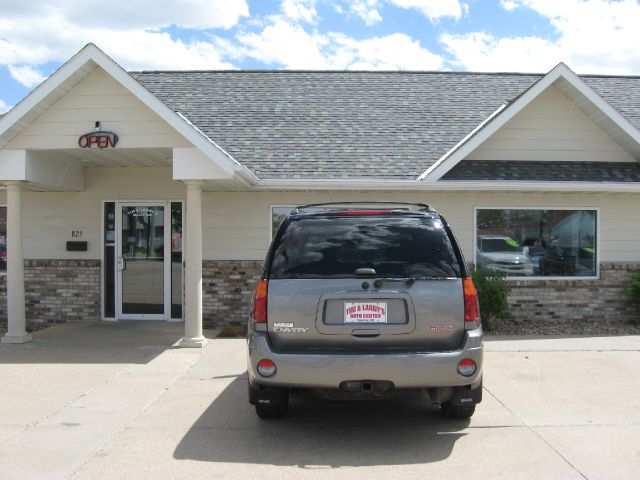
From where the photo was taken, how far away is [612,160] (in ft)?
40.5

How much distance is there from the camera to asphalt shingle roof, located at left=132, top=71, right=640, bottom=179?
1184 cm

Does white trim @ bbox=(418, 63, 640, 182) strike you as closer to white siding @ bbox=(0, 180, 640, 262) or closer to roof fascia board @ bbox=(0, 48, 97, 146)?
white siding @ bbox=(0, 180, 640, 262)

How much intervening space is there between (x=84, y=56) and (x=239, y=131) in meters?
4.03

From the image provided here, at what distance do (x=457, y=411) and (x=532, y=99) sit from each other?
7.47 metres

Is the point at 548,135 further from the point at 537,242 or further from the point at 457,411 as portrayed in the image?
the point at 457,411

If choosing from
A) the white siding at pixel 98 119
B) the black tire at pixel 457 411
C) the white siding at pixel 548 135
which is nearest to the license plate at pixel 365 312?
the black tire at pixel 457 411

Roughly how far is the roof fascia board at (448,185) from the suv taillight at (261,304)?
576 cm

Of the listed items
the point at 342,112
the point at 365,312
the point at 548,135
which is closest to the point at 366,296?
the point at 365,312

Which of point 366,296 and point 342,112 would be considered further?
point 342,112

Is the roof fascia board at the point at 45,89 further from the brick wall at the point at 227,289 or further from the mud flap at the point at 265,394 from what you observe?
the mud flap at the point at 265,394

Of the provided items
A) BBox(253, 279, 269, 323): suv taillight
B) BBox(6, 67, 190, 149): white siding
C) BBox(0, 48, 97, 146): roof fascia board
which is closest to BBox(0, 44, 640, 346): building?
BBox(6, 67, 190, 149): white siding

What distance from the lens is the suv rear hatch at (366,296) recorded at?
203 inches

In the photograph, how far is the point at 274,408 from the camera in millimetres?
5871

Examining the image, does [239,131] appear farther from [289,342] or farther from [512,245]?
[289,342]
